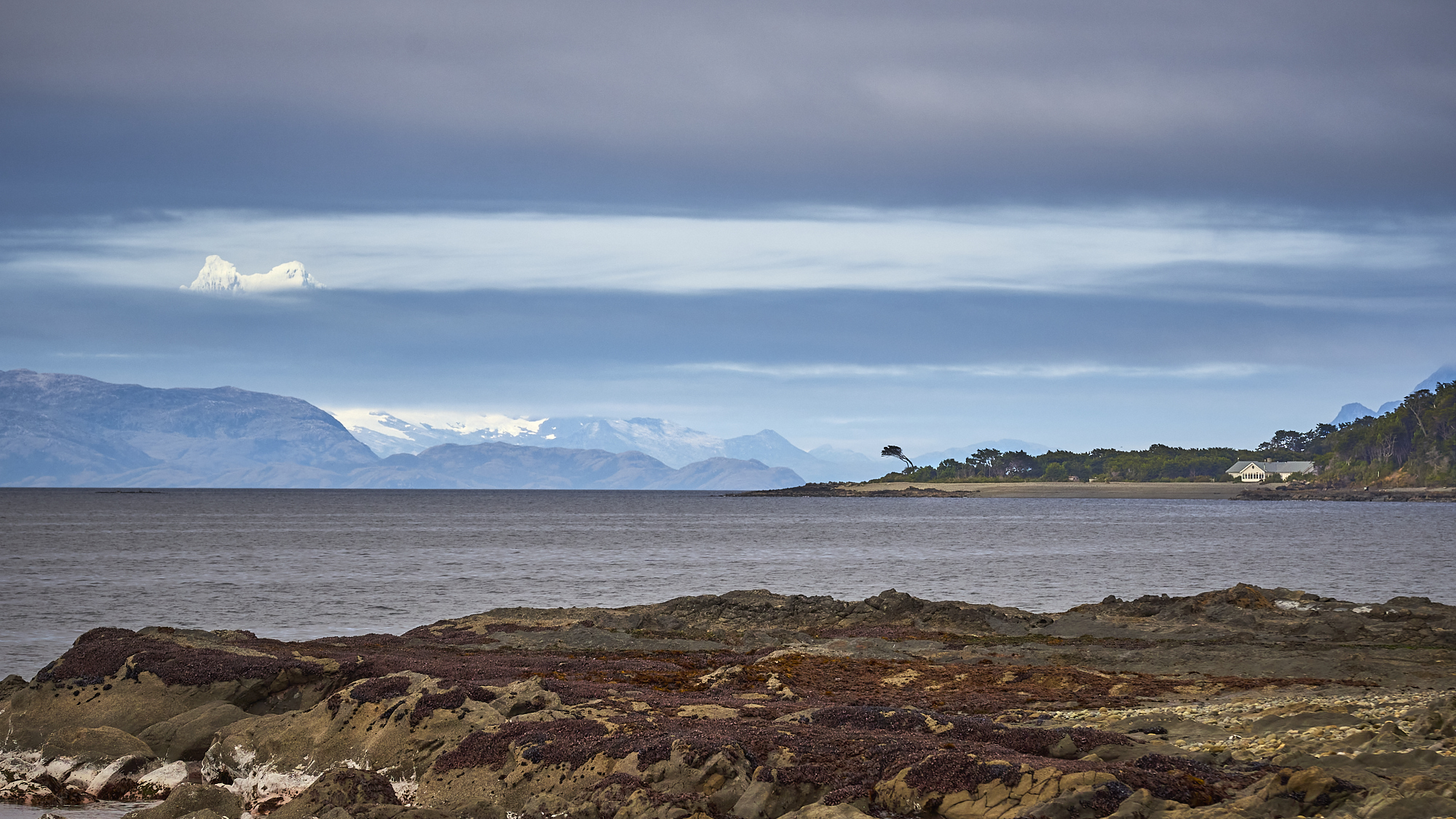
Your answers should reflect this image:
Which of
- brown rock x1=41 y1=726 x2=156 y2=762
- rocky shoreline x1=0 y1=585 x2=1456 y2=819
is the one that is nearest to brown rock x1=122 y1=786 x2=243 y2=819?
rocky shoreline x1=0 y1=585 x2=1456 y2=819

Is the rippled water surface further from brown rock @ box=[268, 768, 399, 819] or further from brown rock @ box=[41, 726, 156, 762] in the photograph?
brown rock @ box=[268, 768, 399, 819]

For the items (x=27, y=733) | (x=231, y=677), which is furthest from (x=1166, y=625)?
(x=27, y=733)

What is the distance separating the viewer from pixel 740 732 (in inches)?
566

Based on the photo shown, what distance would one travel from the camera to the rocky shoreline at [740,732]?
11.8 metres

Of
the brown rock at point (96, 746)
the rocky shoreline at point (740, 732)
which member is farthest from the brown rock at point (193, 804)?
the brown rock at point (96, 746)

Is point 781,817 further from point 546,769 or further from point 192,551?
point 192,551

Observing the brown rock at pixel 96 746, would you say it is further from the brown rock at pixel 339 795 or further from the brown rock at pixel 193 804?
the brown rock at pixel 339 795

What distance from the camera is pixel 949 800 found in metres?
11.7

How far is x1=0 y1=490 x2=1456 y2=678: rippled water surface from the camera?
4331cm

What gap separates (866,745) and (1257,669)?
43.8 ft

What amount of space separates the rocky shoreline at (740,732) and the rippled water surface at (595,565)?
39.1ft

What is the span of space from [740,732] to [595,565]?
54.8 meters

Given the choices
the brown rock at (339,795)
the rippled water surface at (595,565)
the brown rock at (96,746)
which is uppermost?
the brown rock at (339,795)

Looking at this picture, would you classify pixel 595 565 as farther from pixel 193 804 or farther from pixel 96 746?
pixel 193 804
